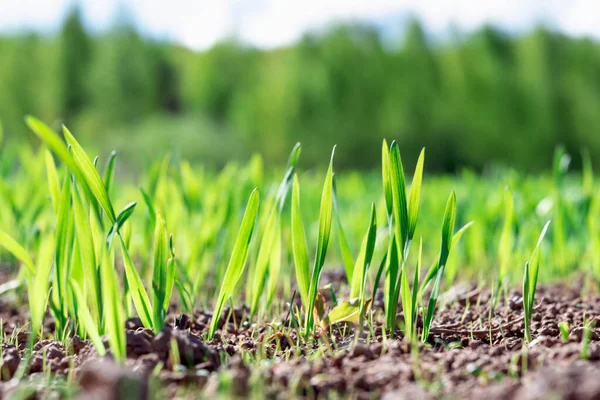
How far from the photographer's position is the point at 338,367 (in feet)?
2.50

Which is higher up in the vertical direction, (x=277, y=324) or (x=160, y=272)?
(x=160, y=272)

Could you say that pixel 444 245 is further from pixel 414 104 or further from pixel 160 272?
pixel 414 104

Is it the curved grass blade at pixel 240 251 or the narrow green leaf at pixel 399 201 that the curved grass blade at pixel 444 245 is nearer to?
the narrow green leaf at pixel 399 201

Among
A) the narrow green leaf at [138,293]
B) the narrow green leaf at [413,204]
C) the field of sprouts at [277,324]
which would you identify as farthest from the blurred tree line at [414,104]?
the narrow green leaf at [413,204]

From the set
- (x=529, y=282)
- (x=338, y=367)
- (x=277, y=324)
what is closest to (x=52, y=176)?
(x=277, y=324)

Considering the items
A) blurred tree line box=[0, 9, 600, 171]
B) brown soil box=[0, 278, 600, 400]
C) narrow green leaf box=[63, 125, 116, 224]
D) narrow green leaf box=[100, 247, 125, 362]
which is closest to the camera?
brown soil box=[0, 278, 600, 400]

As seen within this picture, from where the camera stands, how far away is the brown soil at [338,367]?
22.7 inches

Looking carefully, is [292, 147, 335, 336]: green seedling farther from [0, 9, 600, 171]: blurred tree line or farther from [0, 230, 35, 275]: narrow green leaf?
[0, 9, 600, 171]: blurred tree line

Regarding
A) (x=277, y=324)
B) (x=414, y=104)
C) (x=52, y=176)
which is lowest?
(x=277, y=324)

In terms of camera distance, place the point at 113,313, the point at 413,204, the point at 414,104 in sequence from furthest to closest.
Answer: the point at 414,104
the point at 413,204
the point at 113,313

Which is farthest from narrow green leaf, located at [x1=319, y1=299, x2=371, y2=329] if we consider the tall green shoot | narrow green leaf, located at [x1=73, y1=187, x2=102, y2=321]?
narrow green leaf, located at [x1=73, y1=187, x2=102, y2=321]

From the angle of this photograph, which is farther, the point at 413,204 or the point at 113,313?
the point at 413,204

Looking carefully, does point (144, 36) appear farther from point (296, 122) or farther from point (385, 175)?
point (385, 175)

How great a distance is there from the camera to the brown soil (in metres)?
0.58
